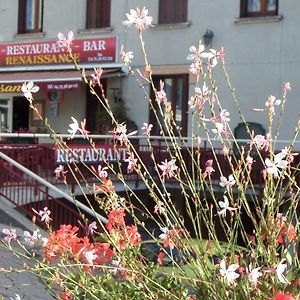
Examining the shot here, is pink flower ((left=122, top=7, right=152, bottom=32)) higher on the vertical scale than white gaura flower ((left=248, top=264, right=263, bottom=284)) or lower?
higher

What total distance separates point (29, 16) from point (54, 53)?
5.89 ft

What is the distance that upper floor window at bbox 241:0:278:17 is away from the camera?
14297mm

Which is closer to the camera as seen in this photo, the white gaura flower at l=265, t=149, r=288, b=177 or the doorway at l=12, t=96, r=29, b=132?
the white gaura flower at l=265, t=149, r=288, b=177

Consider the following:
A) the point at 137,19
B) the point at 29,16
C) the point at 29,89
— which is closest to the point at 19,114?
the point at 29,16

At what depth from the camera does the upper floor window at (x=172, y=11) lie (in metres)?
15.5

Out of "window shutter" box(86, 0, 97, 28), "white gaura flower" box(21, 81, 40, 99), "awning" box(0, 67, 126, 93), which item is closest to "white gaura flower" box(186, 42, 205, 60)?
"white gaura flower" box(21, 81, 40, 99)

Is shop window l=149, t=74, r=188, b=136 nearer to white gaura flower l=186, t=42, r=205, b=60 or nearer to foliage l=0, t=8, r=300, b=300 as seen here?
foliage l=0, t=8, r=300, b=300

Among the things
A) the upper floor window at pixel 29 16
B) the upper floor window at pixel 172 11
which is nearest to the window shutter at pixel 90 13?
the upper floor window at pixel 29 16

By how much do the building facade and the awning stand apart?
3cm

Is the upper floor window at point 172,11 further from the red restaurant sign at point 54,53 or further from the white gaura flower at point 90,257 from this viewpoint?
the white gaura flower at point 90,257

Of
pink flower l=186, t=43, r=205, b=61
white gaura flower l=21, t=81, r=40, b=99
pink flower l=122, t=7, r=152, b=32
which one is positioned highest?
pink flower l=122, t=7, r=152, b=32

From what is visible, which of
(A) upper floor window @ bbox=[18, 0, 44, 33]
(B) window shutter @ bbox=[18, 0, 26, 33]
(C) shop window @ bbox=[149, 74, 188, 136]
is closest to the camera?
(C) shop window @ bbox=[149, 74, 188, 136]

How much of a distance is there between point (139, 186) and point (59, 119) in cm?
633

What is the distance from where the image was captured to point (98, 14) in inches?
662
